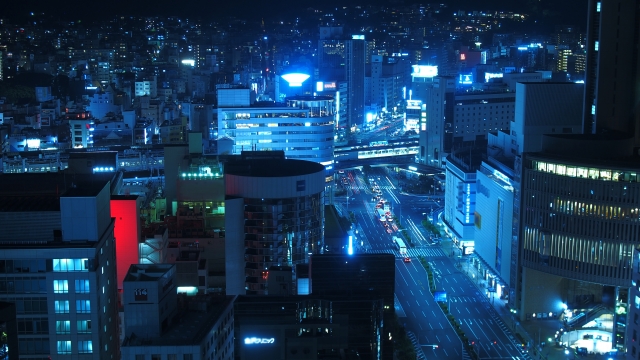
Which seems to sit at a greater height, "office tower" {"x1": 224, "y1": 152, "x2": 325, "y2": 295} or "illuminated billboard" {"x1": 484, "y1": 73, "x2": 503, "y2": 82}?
"illuminated billboard" {"x1": 484, "y1": 73, "x2": 503, "y2": 82}

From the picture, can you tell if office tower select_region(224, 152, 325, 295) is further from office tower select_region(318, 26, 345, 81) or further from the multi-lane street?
office tower select_region(318, 26, 345, 81)

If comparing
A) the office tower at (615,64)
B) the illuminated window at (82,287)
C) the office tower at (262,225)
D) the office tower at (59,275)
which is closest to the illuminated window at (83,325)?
the office tower at (59,275)

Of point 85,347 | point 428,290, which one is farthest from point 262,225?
point 85,347

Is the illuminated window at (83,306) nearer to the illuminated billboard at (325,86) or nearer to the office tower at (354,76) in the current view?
the illuminated billboard at (325,86)

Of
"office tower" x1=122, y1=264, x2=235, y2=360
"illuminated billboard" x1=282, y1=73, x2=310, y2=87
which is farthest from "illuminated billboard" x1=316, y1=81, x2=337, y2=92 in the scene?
"office tower" x1=122, y1=264, x2=235, y2=360

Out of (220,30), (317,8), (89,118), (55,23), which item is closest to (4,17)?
(55,23)

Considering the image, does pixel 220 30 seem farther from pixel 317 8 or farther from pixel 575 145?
pixel 575 145
